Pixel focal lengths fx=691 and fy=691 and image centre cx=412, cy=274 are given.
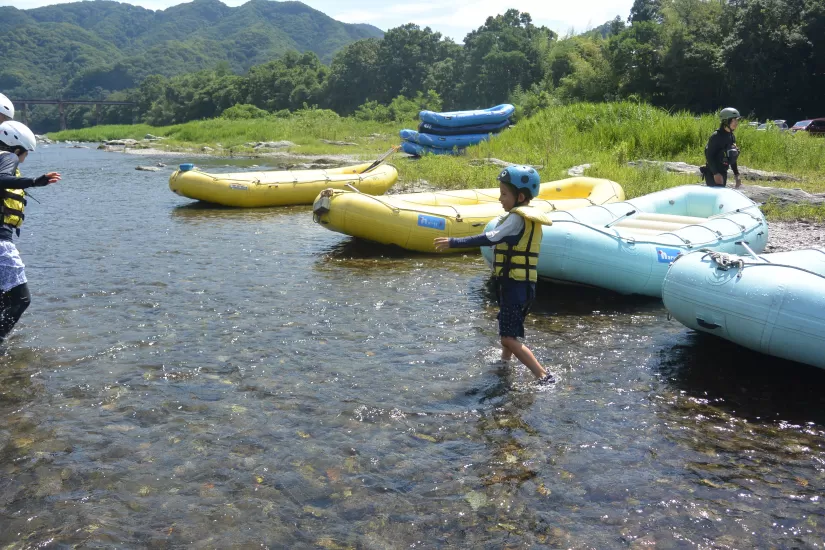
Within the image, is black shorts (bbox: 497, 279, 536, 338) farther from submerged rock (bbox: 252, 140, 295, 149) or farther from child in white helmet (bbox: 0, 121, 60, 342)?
submerged rock (bbox: 252, 140, 295, 149)

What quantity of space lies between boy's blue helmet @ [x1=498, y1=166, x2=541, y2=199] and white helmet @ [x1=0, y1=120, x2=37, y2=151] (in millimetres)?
3450

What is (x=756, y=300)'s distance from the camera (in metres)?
4.72

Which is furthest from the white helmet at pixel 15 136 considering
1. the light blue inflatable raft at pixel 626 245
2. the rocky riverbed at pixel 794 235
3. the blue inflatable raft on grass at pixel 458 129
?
the blue inflatable raft on grass at pixel 458 129

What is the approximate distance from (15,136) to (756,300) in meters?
5.43

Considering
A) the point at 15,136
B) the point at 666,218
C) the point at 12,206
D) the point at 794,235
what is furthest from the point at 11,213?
the point at 794,235

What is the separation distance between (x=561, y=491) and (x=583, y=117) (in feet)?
51.2

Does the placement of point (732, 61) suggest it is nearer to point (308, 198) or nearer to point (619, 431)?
point (308, 198)

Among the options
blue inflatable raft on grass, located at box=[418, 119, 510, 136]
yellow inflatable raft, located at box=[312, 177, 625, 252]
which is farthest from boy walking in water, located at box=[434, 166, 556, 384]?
blue inflatable raft on grass, located at box=[418, 119, 510, 136]

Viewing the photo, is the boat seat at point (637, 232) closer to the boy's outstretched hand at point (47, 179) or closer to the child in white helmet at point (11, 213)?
the boy's outstretched hand at point (47, 179)

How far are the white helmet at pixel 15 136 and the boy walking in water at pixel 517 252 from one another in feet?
11.0

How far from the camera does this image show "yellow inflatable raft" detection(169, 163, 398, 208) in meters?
13.2

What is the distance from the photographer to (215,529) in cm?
318

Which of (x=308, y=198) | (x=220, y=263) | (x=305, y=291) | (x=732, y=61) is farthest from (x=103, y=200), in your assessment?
(x=732, y=61)

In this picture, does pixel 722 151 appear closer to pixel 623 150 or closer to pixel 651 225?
pixel 651 225
